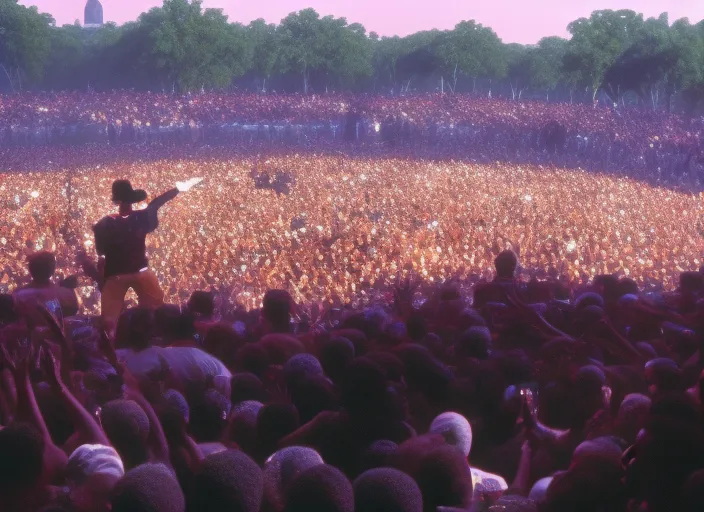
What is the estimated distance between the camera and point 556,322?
4.99m

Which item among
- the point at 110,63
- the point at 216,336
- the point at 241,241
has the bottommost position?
the point at 241,241

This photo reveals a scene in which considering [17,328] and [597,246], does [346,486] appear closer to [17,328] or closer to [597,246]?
[17,328]

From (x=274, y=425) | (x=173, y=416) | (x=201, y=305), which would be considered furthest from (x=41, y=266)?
(x=274, y=425)

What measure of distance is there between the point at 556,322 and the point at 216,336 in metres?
2.04

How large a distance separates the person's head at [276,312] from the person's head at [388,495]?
8.81ft

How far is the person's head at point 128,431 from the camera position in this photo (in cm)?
294

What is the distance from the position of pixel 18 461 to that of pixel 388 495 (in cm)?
115

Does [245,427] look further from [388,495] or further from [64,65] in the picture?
[64,65]

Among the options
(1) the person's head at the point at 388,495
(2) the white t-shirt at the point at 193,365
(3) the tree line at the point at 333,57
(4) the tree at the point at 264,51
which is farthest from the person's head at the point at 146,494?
(4) the tree at the point at 264,51

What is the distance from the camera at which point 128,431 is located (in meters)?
2.93

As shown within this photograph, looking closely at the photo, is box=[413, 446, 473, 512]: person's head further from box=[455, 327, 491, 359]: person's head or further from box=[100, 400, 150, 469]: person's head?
box=[455, 327, 491, 359]: person's head

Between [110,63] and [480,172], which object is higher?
[110,63]

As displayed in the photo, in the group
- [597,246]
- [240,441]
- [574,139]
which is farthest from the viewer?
[574,139]

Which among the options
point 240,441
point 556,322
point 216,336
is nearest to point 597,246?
point 556,322
